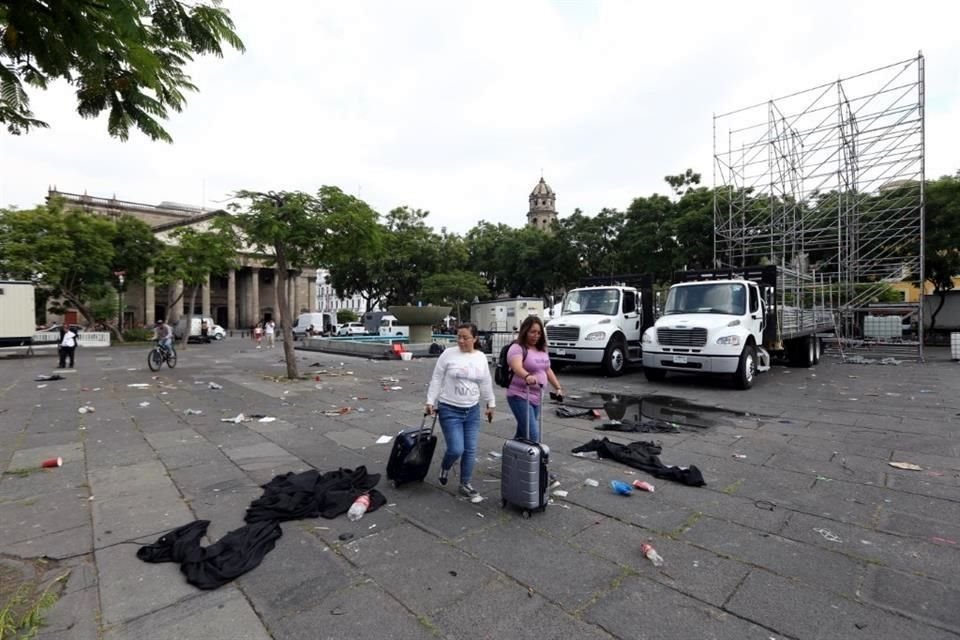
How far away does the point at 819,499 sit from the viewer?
Answer: 4.22m

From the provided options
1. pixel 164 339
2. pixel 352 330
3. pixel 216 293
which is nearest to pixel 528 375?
pixel 164 339

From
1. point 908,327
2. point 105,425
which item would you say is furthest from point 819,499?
point 908,327

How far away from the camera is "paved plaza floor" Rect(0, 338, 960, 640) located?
8.48 feet

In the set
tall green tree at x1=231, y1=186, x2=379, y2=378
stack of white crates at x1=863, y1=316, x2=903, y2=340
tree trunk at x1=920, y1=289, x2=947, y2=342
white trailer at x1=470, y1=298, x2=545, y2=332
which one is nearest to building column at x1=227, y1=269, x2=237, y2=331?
white trailer at x1=470, y1=298, x2=545, y2=332

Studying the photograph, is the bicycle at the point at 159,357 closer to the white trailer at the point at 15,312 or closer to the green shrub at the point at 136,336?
the white trailer at the point at 15,312

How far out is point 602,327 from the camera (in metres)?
13.0

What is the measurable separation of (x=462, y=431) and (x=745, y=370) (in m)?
8.55

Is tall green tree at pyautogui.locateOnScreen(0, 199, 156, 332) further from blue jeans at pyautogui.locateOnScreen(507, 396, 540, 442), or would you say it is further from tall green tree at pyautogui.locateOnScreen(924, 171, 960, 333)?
tall green tree at pyautogui.locateOnScreen(924, 171, 960, 333)

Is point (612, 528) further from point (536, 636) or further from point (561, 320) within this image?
point (561, 320)

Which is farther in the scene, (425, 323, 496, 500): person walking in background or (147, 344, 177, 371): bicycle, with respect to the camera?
(147, 344, 177, 371): bicycle

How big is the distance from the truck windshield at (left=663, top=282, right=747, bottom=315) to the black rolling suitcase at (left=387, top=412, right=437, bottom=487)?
9.31 meters

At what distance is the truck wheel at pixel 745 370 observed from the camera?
34.4ft

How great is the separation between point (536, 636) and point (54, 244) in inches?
1210

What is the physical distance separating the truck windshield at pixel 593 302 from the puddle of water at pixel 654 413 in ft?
12.7
